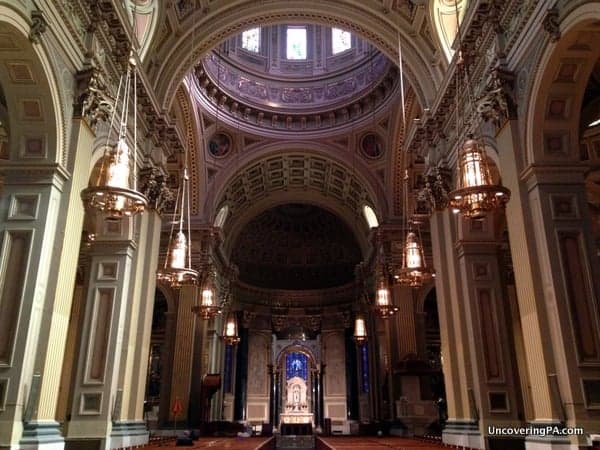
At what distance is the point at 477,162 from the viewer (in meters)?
5.80

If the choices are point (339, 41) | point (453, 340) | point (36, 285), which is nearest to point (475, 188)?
point (453, 340)

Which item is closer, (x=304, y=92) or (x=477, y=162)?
(x=477, y=162)

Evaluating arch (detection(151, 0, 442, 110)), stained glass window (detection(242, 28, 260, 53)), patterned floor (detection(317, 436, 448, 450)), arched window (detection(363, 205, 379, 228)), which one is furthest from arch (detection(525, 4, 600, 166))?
stained glass window (detection(242, 28, 260, 53))

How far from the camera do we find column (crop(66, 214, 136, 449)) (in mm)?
8016

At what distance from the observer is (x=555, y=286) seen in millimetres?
6352

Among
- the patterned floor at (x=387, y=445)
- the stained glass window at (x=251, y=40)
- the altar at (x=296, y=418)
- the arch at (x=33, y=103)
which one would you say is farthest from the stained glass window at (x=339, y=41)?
the altar at (x=296, y=418)

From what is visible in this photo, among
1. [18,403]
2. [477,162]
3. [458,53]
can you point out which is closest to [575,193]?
[477,162]

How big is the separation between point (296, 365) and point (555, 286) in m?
20.9

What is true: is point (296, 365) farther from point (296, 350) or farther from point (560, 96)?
point (560, 96)

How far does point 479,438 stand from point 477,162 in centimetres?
478

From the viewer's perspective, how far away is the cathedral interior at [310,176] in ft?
20.3

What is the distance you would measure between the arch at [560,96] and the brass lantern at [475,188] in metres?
1.43

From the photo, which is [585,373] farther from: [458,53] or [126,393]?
[126,393]

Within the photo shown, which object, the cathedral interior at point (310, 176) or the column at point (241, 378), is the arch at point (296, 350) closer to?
the column at point (241, 378)
